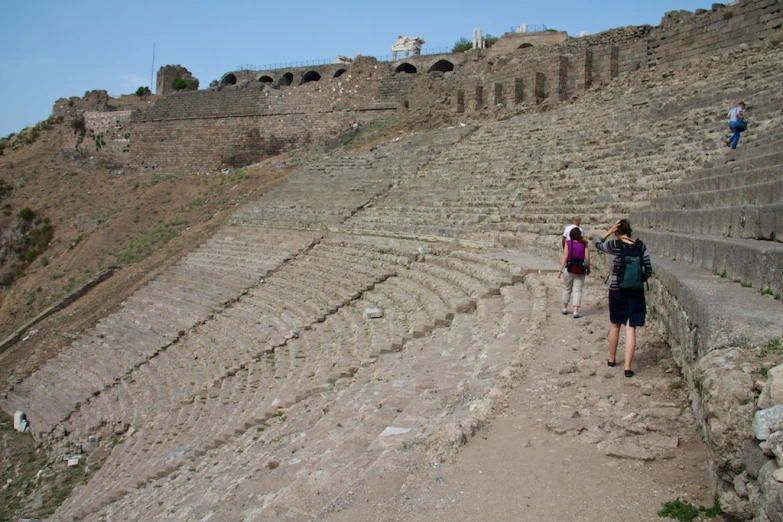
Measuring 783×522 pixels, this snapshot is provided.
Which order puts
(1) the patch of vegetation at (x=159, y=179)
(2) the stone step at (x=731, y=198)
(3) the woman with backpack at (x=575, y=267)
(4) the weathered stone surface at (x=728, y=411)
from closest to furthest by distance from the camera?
(4) the weathered stone surface at (x=728, y=411), (2) the stone step at (x=731, y=198), (3) the woman with backpack at (x=575, y=267), (1) the patch of vegetation at (x=159, y=179)

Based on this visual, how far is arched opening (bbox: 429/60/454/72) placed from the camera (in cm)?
3294

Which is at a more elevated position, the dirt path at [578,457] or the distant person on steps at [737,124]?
the distant person on steps at [737,124]

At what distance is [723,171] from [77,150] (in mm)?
34315

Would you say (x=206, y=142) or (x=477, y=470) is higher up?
(x=206, y=142)

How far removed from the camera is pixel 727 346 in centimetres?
305

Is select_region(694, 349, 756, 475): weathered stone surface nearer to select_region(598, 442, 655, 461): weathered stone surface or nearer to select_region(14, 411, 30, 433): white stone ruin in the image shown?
select_region(598, 442, 655, 461): weathered stone surface

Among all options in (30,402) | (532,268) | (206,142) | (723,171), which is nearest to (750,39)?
(723,171)

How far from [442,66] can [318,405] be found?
29683 mm

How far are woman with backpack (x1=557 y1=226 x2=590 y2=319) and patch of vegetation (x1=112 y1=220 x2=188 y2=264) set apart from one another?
658 inches

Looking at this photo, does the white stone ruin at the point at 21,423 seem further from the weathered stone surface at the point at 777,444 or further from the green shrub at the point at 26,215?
the green shrub at the point at 26,215

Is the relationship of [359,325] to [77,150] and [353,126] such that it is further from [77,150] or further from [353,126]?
[77,150]

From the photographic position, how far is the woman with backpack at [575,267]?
6.06 meters

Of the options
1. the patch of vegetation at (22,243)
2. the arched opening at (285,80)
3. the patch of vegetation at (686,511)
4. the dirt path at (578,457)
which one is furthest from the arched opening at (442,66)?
the patch of vegetation at (686,511)

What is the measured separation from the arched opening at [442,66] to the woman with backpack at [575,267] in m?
28.2
